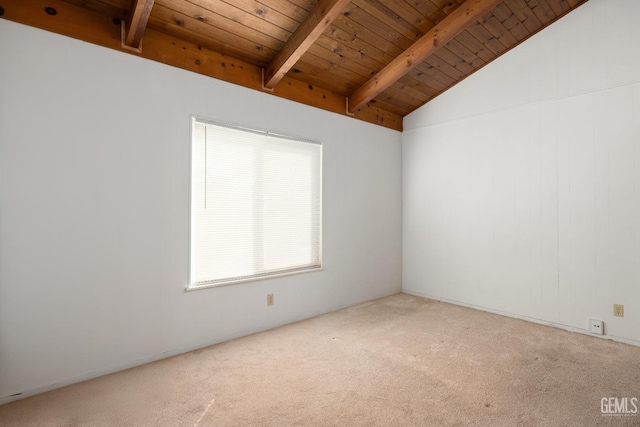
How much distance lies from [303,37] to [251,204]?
155 cm

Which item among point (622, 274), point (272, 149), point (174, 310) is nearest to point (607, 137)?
point (622, 274)

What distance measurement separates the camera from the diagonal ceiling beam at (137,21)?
217 centimetres

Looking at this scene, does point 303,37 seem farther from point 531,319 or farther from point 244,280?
point 531,319

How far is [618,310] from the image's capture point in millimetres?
3008

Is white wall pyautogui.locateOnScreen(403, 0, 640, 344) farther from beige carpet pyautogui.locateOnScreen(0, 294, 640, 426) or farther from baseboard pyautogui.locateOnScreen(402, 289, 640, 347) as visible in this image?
beige carpet pyautogui.locateOnScreen(0, 294, 640, 426)

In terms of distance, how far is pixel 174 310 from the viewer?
8.84 feet

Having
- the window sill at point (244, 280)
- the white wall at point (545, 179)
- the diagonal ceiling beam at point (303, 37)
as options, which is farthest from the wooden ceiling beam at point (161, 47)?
the window sill at point (244, 280)

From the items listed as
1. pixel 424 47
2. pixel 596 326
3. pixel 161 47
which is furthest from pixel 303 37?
pixel 596 326

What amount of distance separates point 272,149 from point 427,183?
7.48ft

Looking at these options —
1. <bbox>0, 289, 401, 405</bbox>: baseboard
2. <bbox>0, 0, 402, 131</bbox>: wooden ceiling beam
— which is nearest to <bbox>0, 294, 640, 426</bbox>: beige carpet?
<bbox>0, 289, 401, 405</bbox>: baseboard

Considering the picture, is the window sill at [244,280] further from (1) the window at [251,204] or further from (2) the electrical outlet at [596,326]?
(2) the electrical outlet at [596,326]

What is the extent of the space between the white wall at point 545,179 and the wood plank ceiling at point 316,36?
38 centimetres

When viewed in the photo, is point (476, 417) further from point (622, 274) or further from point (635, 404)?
point (622, 274)

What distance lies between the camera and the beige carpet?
6.21 feet
